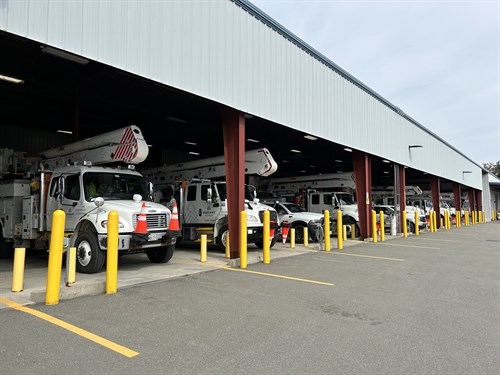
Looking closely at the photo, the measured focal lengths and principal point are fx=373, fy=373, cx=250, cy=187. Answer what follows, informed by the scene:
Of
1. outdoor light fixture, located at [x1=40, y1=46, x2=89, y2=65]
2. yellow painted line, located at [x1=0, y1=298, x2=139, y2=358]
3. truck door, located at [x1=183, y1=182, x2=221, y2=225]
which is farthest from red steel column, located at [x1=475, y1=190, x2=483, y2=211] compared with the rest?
yellow painted line, located at [x1=0, y1=298, x2=139, y2=358]

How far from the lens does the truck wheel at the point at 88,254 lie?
7840 mm

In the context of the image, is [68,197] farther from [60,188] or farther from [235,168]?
[235,168]

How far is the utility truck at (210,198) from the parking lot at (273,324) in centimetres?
354

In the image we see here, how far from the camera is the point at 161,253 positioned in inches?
379

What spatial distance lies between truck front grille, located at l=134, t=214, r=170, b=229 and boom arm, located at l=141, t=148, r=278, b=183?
4.34 metres

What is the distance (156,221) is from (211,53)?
13.8ft

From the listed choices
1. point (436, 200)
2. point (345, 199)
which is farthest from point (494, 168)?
point (345, 199)

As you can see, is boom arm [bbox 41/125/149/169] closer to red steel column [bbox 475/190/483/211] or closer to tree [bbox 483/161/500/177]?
red steel column [bbox 475/190/483/211]

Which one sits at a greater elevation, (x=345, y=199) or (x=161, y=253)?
(x=345, y=199)

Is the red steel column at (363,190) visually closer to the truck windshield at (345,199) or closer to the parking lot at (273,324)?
the truck windshield at (345,199)

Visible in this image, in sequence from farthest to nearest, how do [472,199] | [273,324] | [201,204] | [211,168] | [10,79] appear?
1. [472,199]
2. [211,168]
3. [201,204]
4. [10,79]
5. [273,324]

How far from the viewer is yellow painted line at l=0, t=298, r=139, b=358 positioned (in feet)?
12.4

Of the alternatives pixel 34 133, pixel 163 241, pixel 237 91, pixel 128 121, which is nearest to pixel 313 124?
pixel 237 91

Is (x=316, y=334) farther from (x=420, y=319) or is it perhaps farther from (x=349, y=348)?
(x=420, y=319)
